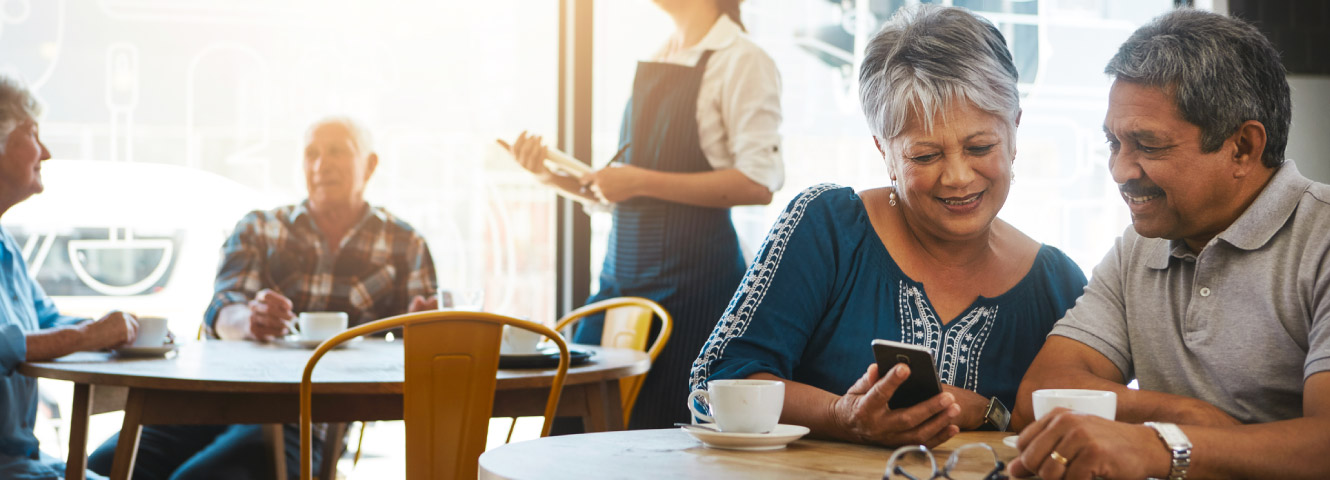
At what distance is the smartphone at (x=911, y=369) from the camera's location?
118cm

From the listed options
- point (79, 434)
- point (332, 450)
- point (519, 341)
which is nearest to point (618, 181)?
point (519, 341)

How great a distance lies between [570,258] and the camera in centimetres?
398

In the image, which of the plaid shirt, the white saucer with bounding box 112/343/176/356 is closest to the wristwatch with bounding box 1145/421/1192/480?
the white saucer with bounding box 112/343/176/356

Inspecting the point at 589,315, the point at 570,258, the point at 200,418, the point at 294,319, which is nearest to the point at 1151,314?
the point at 200,418

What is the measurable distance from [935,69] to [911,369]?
1.63 ft

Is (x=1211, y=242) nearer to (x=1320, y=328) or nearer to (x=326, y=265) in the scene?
(x=1320, y=328)

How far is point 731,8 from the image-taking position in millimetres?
3088

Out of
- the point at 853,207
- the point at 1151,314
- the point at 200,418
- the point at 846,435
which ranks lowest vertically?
the point at 200,418

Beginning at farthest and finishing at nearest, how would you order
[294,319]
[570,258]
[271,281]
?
[570,258] → [271,281] → [294,319]

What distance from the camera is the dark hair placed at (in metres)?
3.05

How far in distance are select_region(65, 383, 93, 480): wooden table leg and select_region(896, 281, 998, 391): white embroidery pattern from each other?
1618 millimetres

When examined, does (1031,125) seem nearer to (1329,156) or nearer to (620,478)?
(1329,156)

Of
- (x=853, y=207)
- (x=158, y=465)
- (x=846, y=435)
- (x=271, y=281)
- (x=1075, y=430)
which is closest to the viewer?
(x=1075, y=430)

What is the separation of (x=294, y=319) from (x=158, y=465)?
1.55 feet
